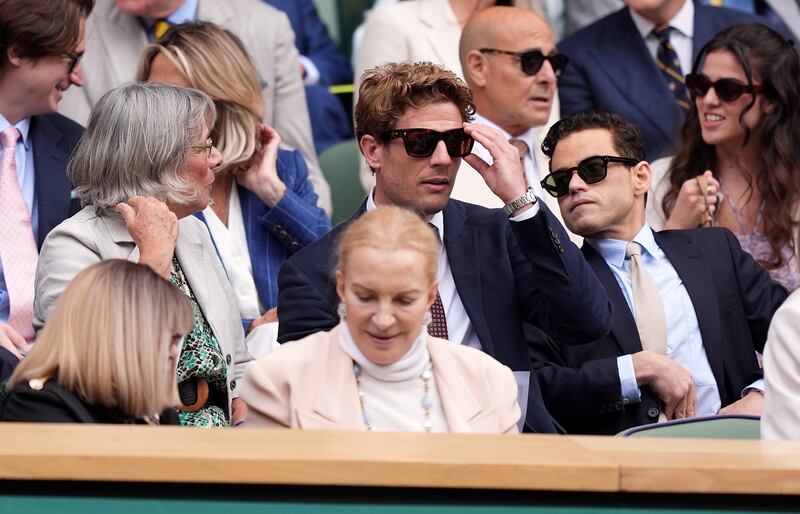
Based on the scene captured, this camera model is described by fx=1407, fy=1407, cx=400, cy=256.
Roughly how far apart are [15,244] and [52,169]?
319mm

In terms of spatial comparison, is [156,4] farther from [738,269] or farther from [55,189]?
[738,269]

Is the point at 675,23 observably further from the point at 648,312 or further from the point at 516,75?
the point at 648,312

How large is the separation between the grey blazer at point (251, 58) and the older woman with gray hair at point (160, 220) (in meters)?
1.40

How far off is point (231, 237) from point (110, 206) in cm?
99

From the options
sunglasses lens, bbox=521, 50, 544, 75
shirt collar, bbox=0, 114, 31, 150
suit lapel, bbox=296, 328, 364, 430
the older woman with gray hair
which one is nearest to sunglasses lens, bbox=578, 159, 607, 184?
sunglasses lens, bbox=521, 50, 544, 75

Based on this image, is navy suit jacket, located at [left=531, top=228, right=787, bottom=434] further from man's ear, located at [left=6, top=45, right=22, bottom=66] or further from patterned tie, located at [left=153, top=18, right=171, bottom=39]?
patterned tie, located at [left=153, top=18, right=171, bottom=39]

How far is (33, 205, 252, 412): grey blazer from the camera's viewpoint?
3980mm

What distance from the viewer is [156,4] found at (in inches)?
229

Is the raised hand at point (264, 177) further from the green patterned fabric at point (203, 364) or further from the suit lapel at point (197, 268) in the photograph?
the green patterned fabric at point (203, 364)

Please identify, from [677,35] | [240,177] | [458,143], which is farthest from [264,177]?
[677,35]

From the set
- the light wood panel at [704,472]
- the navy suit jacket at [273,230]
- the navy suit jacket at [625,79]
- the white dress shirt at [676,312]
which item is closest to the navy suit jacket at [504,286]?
the white dress shirt at [676,312]

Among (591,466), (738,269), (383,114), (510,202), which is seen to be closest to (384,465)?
(591,466)

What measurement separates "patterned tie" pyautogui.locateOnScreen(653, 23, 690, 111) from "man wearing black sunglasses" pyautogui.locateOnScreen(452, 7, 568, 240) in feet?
2.82

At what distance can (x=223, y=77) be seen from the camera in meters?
5.07
